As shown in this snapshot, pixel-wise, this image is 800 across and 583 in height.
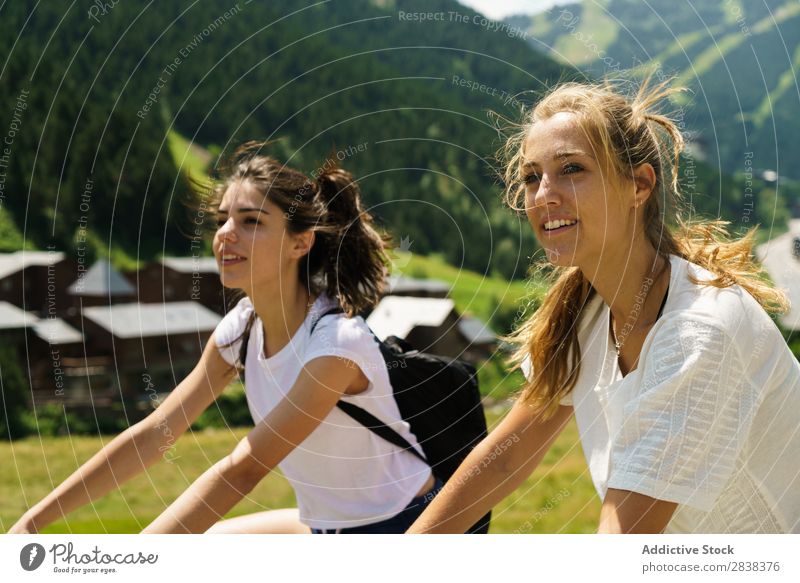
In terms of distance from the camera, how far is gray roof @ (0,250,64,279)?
1283 centimetres

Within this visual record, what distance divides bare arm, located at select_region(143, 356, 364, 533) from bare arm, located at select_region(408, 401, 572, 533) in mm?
422

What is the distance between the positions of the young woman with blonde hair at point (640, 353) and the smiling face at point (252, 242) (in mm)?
839

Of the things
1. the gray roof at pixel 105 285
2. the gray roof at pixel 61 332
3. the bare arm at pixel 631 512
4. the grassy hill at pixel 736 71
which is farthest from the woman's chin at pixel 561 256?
the grassy hill at pixel 736 71

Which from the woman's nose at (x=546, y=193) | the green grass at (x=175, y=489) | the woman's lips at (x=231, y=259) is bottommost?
the green grass at (x=175, y=489)

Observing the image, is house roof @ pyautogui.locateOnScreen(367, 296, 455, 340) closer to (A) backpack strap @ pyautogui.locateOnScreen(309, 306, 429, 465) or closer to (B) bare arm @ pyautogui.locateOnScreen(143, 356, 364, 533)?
(A) backpack strap @ pyautogui.locateOnScreen(309, 306, 429, 465)

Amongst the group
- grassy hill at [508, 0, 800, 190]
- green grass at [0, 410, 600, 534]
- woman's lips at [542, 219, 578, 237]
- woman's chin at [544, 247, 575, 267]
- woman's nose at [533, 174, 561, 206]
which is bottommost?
green grass at [0, 410, 600, 534]

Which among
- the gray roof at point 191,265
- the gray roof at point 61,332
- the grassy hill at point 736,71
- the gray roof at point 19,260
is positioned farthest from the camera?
the grassy hill at point 736,71

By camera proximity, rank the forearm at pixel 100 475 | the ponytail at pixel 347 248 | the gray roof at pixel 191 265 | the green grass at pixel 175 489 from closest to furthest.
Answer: the forearm at pixel 100 475 → the ponytail at pixel 347 248 → the green grass at pixel 175 489 → the gray roof at pixel 191 265

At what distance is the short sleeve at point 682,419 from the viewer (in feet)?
6.07

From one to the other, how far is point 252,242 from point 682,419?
1530mm

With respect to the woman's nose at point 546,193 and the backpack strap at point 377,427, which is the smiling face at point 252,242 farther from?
the woman's nose at point 546,193

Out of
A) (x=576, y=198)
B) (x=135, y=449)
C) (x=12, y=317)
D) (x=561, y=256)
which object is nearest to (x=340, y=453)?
(x=135, y=449)

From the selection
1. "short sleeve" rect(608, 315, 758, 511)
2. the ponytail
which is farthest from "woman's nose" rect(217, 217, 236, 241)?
"short sleeve" rect(608, 315, 758, 511)
